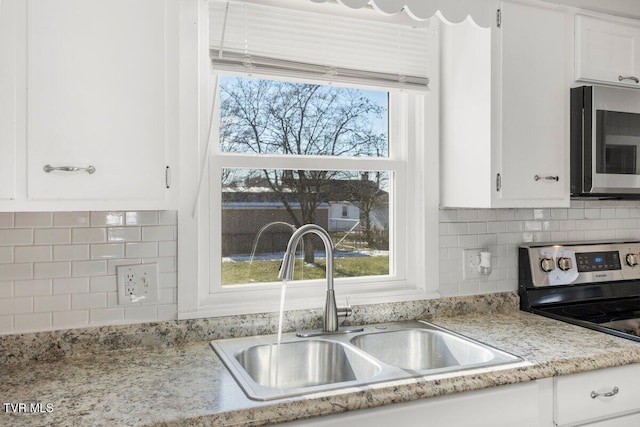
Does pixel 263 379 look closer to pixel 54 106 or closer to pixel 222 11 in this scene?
pixel 54 106

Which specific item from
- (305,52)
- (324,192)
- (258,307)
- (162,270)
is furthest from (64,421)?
(305,52)

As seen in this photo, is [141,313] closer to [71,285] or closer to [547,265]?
[71,285]

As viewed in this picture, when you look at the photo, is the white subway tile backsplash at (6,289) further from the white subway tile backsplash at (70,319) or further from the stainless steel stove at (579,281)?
the stainless steel stove at (579,281)

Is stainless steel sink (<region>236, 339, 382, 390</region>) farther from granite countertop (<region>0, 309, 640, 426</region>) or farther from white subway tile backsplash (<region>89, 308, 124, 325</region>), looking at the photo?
white subway tile backsplash (<region>89, 308, 124, 325</region>)

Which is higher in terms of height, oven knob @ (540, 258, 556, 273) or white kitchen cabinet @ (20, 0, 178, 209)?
white kitchen cabinet @ (20, 0, 178, 209)

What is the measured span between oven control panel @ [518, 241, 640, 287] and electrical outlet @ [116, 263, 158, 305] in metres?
1.55

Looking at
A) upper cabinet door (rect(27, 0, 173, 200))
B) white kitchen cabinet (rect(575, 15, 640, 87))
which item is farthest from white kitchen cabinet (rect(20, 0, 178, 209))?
white kitchen cabinet (rect(575, 15, 640, 87))

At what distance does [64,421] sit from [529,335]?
1476 millimetres

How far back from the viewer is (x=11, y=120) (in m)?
1.32

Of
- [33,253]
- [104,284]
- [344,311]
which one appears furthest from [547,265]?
[33,253]

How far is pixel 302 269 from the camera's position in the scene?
2.04 meters

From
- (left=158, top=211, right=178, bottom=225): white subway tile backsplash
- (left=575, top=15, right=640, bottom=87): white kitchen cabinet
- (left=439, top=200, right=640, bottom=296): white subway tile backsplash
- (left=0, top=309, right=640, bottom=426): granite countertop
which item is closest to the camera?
(left=0, top=309, right=640, bottom=426): granite countertop

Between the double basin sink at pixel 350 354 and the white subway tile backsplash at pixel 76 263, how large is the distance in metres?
0.34

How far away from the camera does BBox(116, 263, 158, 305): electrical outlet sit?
171 cm
